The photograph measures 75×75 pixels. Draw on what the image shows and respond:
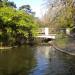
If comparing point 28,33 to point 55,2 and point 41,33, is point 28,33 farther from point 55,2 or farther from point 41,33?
point 55,2

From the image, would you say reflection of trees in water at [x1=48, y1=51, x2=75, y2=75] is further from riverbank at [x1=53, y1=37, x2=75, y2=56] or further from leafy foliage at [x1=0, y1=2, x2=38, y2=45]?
leafy foliage at [x1=0, y1=2, x2=38, y2=45]

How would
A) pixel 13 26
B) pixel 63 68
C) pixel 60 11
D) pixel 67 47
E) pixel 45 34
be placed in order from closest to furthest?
pixel 63 68, pixel 60 11, pixel 67 47, pixel 13 26, pixel 45 34

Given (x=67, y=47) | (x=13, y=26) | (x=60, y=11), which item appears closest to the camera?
(x=60, y=11)

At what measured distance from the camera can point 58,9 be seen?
22156 millimetres

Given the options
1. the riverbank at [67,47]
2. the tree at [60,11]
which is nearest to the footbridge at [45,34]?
the riverbank at [67,47]

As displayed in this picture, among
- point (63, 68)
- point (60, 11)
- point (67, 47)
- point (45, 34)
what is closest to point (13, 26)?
point (67, 47)

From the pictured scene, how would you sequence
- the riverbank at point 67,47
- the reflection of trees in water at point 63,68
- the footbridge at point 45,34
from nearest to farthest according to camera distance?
the reflection of trees in water at point 63,68 < the riverbank at point 67,47 < the footbridge at point 45,34

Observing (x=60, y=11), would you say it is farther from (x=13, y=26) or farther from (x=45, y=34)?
(x=45, y=34)

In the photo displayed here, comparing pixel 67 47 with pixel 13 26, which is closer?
pixel 67 47

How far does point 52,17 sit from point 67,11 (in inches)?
170

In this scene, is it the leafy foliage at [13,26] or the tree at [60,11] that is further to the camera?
the leafy foliage at [13,26]

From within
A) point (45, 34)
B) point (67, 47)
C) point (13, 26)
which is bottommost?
point (67, 47)

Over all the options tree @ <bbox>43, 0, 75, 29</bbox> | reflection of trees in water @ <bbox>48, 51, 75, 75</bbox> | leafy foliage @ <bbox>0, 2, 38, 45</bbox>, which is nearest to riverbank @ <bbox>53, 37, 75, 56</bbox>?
reflection of trees in water @ <bbox>48, 51, 75, 75</bbox>

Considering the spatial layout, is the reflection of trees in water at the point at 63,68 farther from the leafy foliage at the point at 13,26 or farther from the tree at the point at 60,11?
the leafy foliage at the point at 13,26
